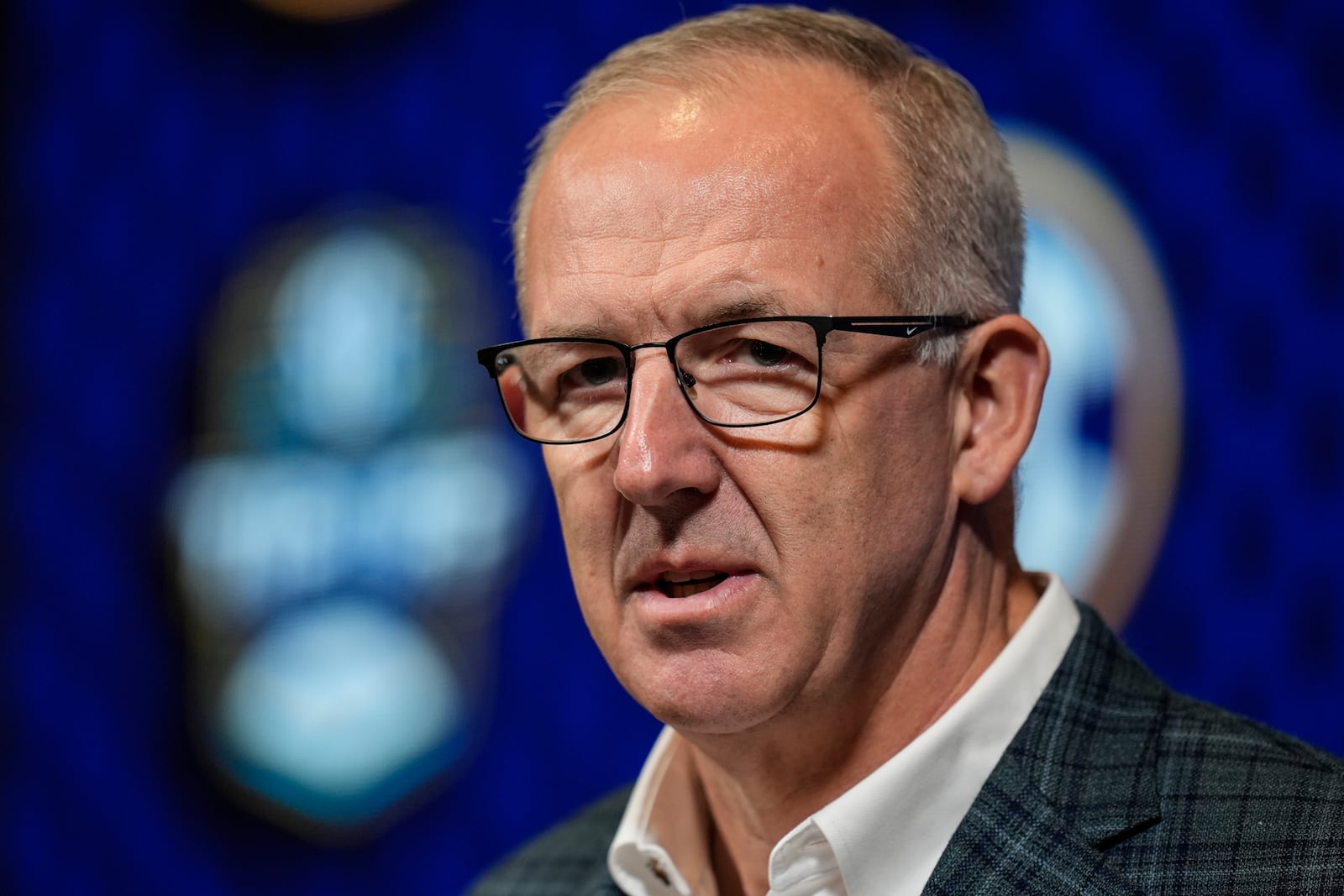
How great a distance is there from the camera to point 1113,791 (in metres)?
1.43

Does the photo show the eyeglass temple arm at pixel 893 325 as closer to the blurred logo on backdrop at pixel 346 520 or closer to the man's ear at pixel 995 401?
the man's ear at pixel 995 401

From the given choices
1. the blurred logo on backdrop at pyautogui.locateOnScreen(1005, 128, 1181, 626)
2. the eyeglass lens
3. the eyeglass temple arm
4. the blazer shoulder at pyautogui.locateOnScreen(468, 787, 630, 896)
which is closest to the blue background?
the blurred logo on backdrop at pyautogui.locateOnScreen(1005, 128, 1181, 626)

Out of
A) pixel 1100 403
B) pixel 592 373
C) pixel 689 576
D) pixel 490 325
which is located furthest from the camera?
pixel 490 325

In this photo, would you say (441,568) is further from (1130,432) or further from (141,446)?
(1130,432)

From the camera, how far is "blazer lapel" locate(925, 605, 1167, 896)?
1.39 metres

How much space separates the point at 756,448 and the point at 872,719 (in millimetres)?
348

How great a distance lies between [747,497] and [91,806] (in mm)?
2308

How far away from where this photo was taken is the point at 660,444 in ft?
4.76

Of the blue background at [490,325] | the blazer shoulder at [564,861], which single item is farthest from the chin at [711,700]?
the blue background at [490,325]

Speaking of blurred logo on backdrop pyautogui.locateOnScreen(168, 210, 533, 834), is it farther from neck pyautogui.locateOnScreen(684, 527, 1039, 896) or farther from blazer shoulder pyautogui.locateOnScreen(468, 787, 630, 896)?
neck pyautogui.locateOnScreen(684, 527, 1039, 896)

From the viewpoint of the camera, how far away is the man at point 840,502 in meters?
1.44

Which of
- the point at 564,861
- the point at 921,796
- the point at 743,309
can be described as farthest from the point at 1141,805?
the point at 564,861

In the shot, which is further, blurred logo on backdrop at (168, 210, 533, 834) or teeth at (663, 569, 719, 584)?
blurred logo on backdrop at (168, 210, 533, 834)

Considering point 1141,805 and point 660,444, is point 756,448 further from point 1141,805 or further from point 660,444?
point 1141,805
